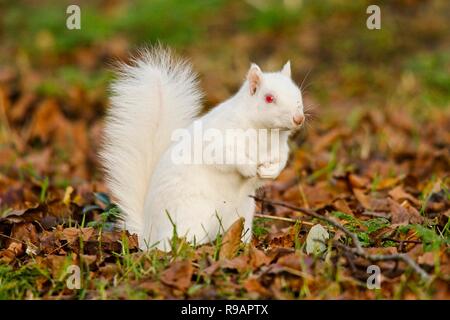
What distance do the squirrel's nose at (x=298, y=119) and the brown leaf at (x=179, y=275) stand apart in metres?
0.74

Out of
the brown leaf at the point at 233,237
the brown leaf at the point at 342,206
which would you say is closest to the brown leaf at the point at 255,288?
the brown leaf at the point at 233,237

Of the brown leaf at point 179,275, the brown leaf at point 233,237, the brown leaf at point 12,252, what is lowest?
the brown leaf at point 179,275

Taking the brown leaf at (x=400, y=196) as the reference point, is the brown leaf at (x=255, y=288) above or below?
below

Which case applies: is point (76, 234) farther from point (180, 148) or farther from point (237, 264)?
point (237, 264)

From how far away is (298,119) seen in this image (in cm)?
347

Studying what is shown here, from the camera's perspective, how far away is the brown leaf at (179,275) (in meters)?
3.12

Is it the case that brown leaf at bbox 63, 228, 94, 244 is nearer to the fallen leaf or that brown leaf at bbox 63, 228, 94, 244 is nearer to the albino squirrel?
the albino squirrel

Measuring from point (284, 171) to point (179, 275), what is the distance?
252 centimetres

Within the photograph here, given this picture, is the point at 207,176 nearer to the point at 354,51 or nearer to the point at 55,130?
the point at 55,130

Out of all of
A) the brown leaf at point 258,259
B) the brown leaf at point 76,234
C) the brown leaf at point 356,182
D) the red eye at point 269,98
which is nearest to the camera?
the brown leaf at point 258,259

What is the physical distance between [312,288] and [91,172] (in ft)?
11.5

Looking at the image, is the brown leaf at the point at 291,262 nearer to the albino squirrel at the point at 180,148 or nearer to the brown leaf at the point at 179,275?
the brown leaf at the point at 179,275

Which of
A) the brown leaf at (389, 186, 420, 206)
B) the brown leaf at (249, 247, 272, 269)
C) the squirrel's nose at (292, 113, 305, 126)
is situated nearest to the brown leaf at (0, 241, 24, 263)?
the brown leaf at (249, 247, 272, 269)
